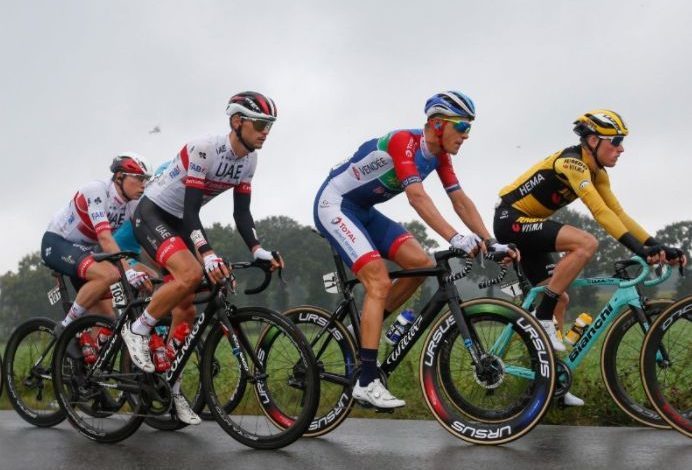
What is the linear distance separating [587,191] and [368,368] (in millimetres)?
2267

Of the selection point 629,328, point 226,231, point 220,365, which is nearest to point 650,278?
point 629,328

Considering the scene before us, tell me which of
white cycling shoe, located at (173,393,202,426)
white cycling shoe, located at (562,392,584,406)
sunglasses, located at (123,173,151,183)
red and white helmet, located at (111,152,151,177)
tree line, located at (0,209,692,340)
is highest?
red and white helmet, located at (111,152,151,177)

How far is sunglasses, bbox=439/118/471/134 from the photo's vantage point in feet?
21.3

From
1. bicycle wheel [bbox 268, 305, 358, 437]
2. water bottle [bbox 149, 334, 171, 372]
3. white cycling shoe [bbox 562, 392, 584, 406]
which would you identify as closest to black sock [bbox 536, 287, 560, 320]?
white cycling shoe [bbox 562, 392, 584, 406]

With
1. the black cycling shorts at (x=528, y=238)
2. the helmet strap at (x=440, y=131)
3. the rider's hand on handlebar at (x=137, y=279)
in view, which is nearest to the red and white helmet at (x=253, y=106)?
the helmet strap at (x=440, y=131)

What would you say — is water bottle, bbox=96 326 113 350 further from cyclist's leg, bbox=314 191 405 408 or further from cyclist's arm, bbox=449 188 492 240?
cyclist's arm, bbox=449 188 492 240

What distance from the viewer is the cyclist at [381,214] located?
249 inches

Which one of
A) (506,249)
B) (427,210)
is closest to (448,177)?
(427,210)

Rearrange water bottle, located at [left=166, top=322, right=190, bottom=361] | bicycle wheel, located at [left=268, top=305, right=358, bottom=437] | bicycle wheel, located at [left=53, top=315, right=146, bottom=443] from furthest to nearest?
water bottle, located at [left=166, top=322, right=190, bottom=361] → bicycle wheel, located at [left=53, top=315, right=146, bottom=443] → bicycle wheel, located at [left=268, top=305, right=358, bottom=437]

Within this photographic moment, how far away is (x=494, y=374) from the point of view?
19.8 feet

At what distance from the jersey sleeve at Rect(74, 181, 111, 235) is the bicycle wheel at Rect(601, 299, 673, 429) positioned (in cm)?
463

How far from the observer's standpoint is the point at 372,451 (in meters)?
6.18

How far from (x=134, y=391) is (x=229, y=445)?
0.87m

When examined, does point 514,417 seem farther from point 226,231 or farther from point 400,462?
point 226,231
